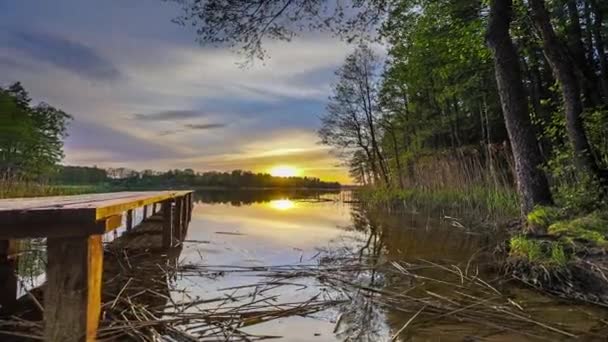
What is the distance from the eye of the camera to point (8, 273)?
370cm

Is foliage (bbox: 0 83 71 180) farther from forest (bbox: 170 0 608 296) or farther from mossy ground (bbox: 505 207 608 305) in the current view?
mossy ground (bbox: 505 207 608 305)

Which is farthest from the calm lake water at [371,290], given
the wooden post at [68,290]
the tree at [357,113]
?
the tree at [357,113]

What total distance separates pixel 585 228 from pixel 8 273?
5.34m

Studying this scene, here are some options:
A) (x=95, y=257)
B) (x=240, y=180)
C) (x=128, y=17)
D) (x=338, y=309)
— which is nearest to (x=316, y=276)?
(x=338, y=309)

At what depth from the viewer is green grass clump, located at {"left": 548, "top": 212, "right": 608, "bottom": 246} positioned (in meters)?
3.25

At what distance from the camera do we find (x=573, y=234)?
3436 mm

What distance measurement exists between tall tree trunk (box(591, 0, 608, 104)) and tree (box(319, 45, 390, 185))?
10.3 meters

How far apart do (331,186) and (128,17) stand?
49370 mm

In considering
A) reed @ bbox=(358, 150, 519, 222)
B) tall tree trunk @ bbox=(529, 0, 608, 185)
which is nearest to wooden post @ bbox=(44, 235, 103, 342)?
tall tree trunk @ bbox=(529, 0, 608, 185)

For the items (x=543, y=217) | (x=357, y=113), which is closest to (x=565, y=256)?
(x=543, y=217)

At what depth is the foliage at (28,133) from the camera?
26.4m

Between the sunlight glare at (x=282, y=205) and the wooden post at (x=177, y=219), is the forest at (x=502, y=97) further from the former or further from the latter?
the sunlight glare at (x=282, y=205)

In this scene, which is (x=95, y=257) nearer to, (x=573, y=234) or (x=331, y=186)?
(x=573, y=234)

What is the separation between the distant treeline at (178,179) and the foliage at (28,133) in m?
1.83
